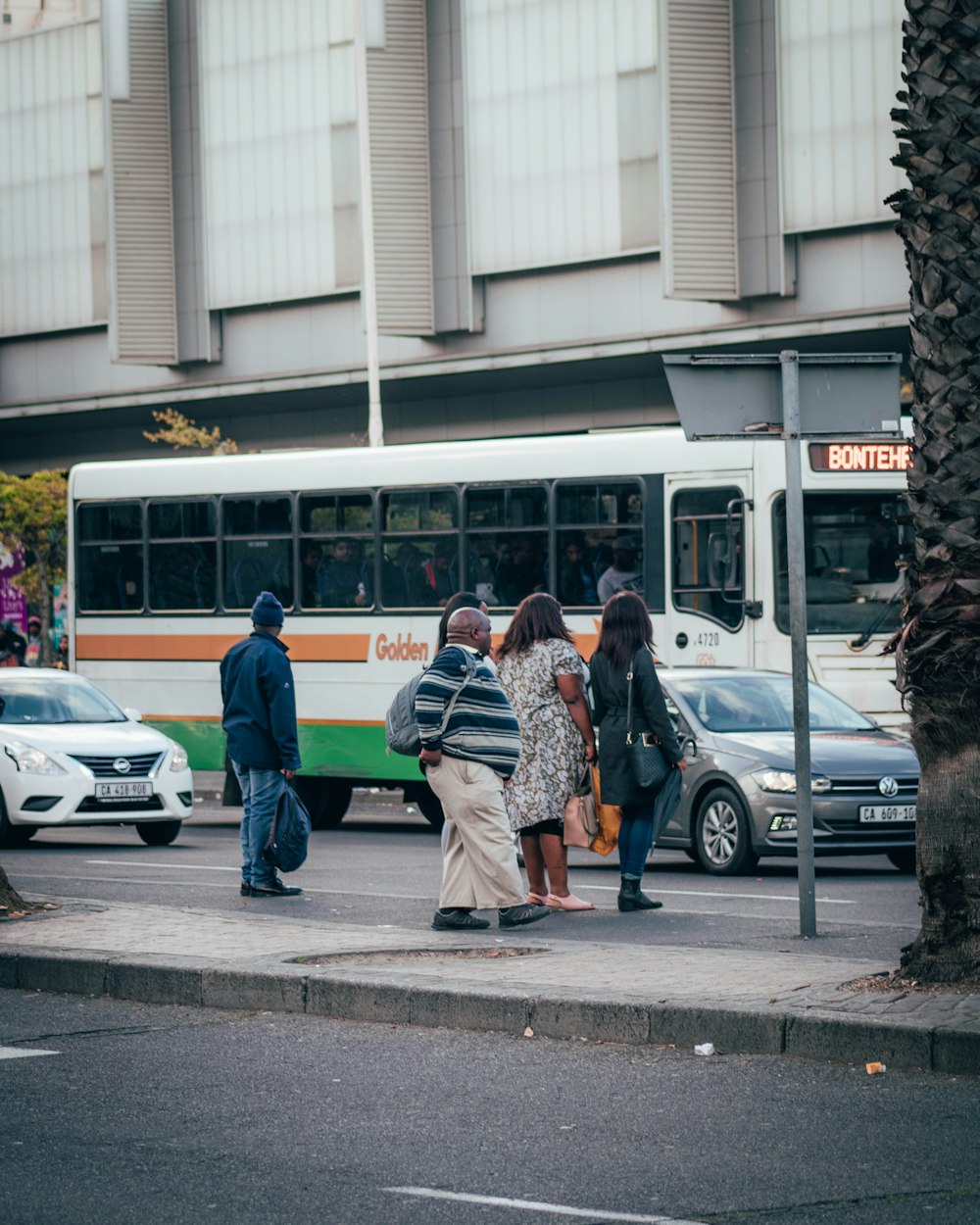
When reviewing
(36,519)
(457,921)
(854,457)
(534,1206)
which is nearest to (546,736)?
(457,921)

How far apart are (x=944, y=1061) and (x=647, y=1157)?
1.57 m

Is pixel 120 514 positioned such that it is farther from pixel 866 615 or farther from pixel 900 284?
pixel 900 284

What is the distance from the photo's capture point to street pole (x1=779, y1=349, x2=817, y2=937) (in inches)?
415

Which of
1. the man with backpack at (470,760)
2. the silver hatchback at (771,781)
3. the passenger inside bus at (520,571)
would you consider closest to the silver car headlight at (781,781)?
the silver hatchback at (771,781)

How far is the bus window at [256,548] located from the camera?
2131cm

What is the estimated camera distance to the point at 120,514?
22.8 metres

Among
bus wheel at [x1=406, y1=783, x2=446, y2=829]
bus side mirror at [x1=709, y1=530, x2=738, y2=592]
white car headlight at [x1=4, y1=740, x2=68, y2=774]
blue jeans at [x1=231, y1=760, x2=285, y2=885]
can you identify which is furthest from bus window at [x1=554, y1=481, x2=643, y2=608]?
blue jeans at [x1=231, y1=760, x2=285, y2=885]

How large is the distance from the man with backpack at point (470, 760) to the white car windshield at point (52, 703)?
27.1 ft

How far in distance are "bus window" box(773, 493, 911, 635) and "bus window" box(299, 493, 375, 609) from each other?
4272 millimetres

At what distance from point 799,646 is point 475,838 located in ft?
6.31

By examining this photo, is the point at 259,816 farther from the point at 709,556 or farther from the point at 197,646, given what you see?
the point at 197,646

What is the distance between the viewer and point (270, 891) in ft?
45.0

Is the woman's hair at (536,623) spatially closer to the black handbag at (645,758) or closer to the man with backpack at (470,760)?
the black handbag at (645,758)

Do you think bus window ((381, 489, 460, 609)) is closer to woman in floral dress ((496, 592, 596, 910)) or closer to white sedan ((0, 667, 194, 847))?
white sedan ((0, 667, 194, 847))
